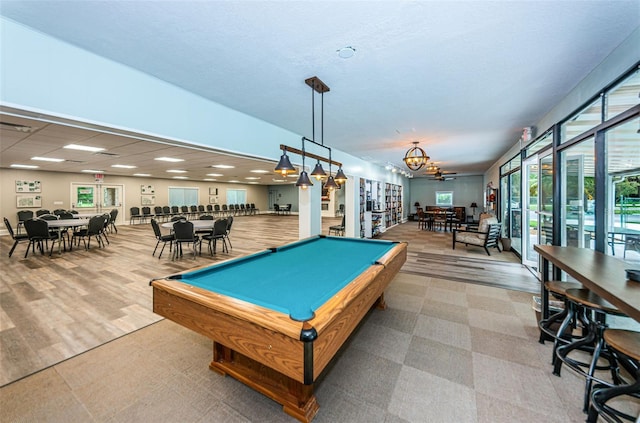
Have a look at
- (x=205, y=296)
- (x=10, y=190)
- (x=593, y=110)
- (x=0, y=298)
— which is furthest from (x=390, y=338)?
(x=10, y=190)

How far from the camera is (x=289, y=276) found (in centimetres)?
215

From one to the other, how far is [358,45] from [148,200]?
14.4 m

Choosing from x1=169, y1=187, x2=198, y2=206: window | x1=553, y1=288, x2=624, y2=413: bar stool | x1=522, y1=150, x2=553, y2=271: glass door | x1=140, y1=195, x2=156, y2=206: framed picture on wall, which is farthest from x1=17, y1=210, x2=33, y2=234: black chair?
x1=522, y1=150, x2=553, y2=271: glass door

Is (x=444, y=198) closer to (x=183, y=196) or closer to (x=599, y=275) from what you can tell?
(x=599, y=275)

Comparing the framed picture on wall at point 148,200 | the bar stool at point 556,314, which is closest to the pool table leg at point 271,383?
the bar stool at point 556,314

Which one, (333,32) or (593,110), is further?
(593,110)

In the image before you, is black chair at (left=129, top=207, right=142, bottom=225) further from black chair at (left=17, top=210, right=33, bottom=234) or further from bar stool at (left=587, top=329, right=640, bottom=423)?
bar stool at (left=587, top=329, right=640, bottom=423)

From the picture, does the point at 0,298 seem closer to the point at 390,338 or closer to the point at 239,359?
the point at 239,359

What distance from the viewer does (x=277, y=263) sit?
8.37 feet

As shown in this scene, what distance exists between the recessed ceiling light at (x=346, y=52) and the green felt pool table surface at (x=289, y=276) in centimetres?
197

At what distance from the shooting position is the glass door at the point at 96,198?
10633 mm

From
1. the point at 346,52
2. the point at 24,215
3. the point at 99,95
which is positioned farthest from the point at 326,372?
the point at 24,215

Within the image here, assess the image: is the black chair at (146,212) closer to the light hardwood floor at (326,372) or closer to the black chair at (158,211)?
the black chair at (158,211)

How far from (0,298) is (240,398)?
13.8 feet
